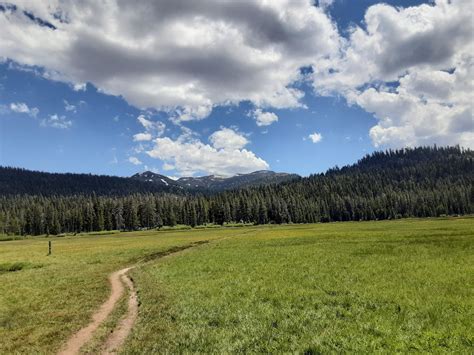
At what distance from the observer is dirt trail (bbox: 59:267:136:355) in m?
16.0

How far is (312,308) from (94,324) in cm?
1114

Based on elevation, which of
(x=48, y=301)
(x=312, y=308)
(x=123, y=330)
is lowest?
(x=312, y=308)

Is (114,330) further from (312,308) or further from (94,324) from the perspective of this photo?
(312,308)

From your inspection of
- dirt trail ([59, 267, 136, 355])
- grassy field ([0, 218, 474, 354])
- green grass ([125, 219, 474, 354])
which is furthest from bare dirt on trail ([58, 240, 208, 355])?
green grass ([125, 219, 474, 354])

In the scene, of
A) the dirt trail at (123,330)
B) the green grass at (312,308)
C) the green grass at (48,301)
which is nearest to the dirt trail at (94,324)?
the green grass at (48,301)

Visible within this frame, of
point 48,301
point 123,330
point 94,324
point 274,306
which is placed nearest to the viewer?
point 123,330

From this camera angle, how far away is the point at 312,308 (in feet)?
63.6

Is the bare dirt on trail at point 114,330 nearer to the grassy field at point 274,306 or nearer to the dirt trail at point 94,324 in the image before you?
the dirt trail at point 94,324

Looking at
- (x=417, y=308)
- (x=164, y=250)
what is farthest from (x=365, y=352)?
(x=164, y=250)

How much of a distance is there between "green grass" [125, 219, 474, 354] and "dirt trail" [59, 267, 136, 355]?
1877 millimetres

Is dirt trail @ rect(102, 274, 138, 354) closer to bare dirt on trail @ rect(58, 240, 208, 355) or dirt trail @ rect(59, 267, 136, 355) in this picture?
bare dirt on trail @ rect(58, 240, 208, 355)

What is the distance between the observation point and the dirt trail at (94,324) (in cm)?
1599

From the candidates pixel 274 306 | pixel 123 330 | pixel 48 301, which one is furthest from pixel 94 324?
pixel 274 306

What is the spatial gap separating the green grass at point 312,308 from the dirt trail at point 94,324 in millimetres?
1877
